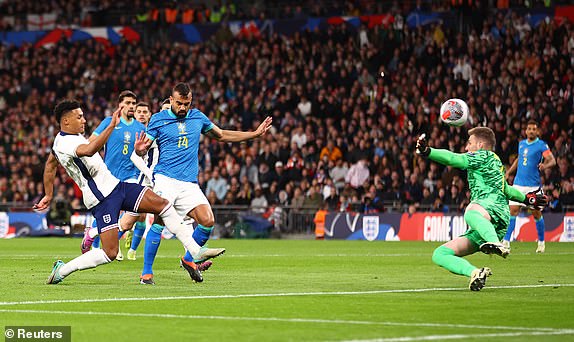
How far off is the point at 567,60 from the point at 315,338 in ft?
81.0

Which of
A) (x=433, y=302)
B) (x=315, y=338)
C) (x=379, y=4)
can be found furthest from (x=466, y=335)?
(x=379, y=4)

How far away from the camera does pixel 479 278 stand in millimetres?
11578

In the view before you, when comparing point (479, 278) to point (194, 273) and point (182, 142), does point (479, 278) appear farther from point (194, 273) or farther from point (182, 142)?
point (182, 142)

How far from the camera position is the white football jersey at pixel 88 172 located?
42.0 feet

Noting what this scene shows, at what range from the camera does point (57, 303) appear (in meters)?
10.6

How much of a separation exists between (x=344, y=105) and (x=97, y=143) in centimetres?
2239

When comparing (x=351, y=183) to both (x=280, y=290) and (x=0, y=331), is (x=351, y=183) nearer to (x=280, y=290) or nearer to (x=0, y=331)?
(x=280, y=290)

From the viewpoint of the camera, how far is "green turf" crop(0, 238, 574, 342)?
8.29 meters

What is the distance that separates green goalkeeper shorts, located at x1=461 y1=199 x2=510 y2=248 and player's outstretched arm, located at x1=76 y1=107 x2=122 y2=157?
4.16 metres

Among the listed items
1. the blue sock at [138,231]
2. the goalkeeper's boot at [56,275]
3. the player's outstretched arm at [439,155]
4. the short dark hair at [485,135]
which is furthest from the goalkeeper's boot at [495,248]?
the blue sock at [138,231]

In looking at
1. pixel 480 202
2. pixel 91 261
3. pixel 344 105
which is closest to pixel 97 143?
pixel 91 261

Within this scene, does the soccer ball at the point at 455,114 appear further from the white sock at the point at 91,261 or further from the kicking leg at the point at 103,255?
the white sock at the point at 91,261

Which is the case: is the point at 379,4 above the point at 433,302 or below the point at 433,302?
above

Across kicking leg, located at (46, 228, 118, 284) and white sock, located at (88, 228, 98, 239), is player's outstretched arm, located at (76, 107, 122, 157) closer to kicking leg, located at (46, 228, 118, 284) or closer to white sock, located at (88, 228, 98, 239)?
kicking leg, located at (46, 228, 118, 284)
